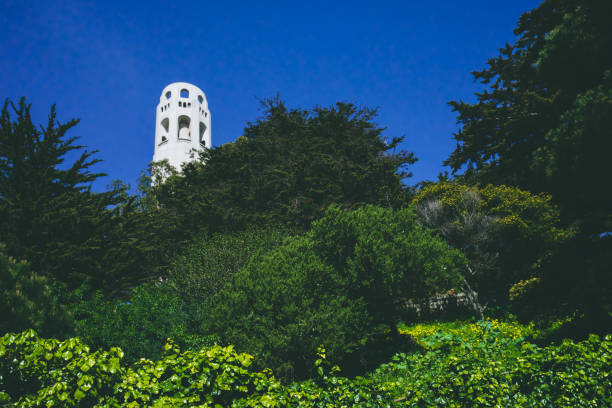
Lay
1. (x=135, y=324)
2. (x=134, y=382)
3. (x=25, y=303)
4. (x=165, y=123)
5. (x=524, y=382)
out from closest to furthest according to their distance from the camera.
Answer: (x=134, y=382)
(x=524, y=382)
(x=25, y=303)
(x=135, y=324)
(x=165, y=123)

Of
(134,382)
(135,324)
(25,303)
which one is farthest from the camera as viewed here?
(135,324)

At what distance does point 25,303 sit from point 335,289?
25.4 feet

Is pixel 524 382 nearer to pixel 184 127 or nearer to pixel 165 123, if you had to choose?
pixel 165 123

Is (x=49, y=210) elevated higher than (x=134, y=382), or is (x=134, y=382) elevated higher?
(x=49, y=210)

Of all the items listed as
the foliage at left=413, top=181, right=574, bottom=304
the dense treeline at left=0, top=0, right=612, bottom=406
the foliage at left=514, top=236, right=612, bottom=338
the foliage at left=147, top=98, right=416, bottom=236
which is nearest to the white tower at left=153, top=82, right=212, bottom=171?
the foliage at left=147, top=98, right=416, bottom=236

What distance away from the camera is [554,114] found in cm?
1370

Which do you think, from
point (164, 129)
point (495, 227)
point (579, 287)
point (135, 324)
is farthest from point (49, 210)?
point (164, 129)

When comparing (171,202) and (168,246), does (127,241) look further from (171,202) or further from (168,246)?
(171,202)

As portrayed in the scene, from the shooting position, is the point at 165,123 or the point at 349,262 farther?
the point at 165,123

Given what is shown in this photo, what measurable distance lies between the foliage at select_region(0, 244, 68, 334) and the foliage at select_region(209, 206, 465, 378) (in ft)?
14.0

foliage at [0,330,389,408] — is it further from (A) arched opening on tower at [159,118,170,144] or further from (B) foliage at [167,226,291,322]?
(A) arched opening on tower at [159,118,170,144]

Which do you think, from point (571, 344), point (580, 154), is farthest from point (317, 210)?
point (571, 344)

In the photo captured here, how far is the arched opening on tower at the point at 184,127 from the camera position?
44219mm

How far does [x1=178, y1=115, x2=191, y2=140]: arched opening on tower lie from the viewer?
44.2 m
